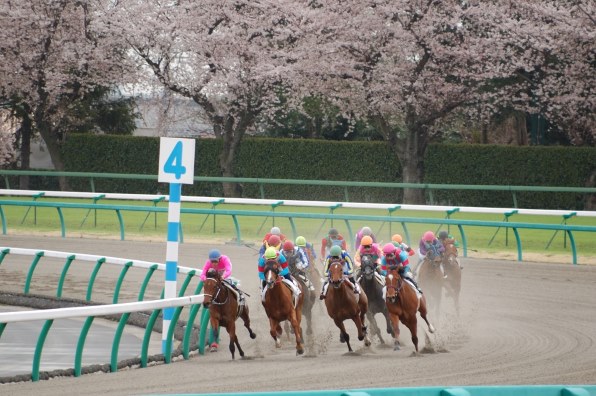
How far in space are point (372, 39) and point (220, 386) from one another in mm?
21917

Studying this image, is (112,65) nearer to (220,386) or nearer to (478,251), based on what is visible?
(478,251)

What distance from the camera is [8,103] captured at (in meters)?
35.3

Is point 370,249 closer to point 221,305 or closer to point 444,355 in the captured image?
point 444,355

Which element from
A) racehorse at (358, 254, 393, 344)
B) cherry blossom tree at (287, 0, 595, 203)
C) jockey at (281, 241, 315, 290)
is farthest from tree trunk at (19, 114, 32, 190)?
racehorse at (358, 254, 393, 344)

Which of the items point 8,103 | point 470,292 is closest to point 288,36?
point 8,103

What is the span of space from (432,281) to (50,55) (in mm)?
22402

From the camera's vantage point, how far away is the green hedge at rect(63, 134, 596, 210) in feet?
93.7

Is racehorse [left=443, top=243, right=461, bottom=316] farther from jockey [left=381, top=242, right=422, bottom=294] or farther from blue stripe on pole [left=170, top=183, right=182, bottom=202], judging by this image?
blue stripe on pole [left=170, top=183, right=182, bottom=202]

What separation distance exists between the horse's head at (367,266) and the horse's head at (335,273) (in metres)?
0.68

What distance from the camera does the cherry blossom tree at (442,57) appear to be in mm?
28734

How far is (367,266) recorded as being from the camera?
12172 millimetres

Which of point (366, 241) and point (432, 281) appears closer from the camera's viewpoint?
point (366, 241)

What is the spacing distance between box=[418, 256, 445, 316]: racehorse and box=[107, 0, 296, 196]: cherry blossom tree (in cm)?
1792

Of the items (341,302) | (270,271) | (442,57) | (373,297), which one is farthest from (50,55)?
(341,302)
